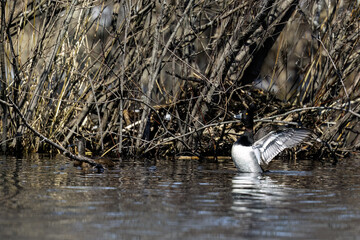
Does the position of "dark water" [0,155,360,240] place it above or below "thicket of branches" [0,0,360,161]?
below

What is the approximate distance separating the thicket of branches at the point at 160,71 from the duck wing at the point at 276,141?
2.03 feet

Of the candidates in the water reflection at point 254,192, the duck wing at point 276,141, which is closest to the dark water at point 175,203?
the water reflection at point 254,192

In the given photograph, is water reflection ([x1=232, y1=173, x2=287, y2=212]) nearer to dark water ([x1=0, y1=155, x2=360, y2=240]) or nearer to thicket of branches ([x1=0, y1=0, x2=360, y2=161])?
dark water ([x1=0, y1=155, x2=360, y2=240])

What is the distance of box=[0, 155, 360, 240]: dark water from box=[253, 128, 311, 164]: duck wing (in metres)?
0.79

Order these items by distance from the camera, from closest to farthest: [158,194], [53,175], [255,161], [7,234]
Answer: [7,234]
[158,194]
[53,175]
[255,161]

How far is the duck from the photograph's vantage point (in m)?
9.68

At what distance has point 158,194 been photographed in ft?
21.2

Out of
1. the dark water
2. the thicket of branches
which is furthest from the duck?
the thicket of branches

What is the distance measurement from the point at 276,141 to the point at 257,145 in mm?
379

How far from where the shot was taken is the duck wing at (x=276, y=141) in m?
10.1

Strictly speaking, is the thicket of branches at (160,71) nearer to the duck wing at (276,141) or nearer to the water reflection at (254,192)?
the duck wing at (276,141)

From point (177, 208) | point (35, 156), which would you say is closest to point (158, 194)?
point (177, 208)

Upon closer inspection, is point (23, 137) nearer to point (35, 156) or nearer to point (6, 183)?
point (35, 156)

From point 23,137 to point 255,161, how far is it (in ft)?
15.1
